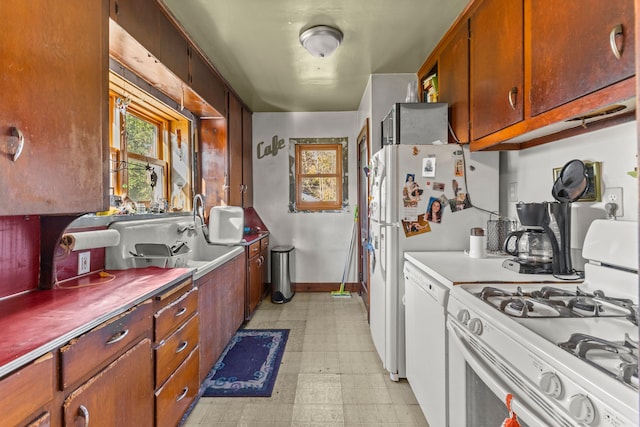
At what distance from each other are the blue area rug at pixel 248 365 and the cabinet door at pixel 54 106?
145cm

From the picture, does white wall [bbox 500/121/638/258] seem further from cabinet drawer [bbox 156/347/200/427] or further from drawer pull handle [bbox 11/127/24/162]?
drawer pull handle [bbox 11/127/24/162]

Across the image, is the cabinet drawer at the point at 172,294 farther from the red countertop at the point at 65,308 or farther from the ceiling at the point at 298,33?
the ceiling at the point at 298,33

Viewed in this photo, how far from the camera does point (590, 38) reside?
109 cm

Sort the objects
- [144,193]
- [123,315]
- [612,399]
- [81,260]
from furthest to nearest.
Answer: [144,193] → [81,260] → [123,315] → [612,399]

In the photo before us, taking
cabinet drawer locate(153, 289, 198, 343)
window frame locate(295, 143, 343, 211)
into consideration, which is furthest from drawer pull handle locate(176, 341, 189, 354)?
window frame locate(295, 143, 343, 211)

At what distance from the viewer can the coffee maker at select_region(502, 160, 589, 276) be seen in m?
1.48

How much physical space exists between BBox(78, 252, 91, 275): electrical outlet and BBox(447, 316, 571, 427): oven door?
1825 millimetres

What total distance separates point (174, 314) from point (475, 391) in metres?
1.36

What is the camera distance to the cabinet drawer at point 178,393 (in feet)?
4.86

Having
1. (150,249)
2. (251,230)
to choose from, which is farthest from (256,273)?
(150,249)

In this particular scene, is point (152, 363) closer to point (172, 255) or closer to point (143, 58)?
point (172, 255)

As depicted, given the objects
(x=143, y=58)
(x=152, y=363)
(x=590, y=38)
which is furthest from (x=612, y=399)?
(x=143, y=58)

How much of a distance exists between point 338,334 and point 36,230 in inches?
93.4

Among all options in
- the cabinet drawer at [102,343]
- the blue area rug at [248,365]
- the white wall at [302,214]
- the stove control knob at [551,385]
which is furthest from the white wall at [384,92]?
the stove control knob at [551,385]
